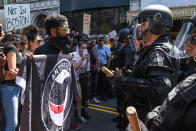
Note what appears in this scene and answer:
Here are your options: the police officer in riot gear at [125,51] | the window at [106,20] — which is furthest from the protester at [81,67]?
the window at [106,20]

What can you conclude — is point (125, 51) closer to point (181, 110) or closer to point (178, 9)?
point (181, 110)

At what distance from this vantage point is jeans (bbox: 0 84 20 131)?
2.94m

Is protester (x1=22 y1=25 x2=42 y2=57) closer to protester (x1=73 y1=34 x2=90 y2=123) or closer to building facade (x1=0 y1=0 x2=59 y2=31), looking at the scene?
protester (x1=73 y1=34 x2=90 y2=123)

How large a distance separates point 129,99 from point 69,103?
1.00 meters

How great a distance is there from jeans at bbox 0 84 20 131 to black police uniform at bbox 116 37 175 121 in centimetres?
156

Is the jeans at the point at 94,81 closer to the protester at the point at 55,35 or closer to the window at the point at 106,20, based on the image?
the protester at the point at 55,35

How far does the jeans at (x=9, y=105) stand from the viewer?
294 centimetres

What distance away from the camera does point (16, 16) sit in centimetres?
711

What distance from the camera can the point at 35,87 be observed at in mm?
2516

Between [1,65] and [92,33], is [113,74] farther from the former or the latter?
[92,33]

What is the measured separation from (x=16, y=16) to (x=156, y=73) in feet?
20.5

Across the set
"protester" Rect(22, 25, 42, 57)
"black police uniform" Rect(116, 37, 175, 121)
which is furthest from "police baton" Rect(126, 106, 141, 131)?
"protester" Rect(22, 25, 42, 57)

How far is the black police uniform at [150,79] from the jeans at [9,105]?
5.11 feet

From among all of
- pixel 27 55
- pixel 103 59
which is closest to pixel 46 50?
pixel 27 55
